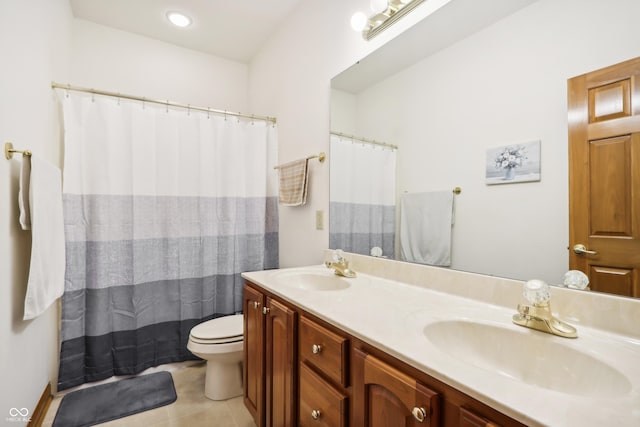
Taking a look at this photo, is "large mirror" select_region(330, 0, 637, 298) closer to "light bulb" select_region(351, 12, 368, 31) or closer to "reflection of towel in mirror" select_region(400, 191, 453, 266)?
"reflection of towel in mirror" select_region(400, 191, 453, 266)

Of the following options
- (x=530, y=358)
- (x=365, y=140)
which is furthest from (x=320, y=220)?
(x=530, y=358)

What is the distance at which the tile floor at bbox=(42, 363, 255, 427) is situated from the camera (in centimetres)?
167

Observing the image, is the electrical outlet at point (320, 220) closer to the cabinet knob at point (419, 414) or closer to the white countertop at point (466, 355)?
the white countertop at point (466, 355)

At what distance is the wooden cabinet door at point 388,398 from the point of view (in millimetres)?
633

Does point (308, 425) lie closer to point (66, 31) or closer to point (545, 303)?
point (545, 303)

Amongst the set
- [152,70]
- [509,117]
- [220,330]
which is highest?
[152,70]

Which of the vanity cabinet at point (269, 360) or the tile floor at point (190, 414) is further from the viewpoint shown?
the tile floor at point (190, 414)

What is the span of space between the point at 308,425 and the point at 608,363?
0.90 meters

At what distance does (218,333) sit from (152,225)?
89cm

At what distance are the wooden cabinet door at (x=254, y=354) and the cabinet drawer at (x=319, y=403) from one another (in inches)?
14.4

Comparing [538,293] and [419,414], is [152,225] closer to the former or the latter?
[419,414]

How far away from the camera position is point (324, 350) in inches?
38.2

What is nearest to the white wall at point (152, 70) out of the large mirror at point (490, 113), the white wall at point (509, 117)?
the large mirror at point (490, 113)

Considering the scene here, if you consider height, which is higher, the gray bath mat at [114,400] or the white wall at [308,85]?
the white wall at [308,85]
